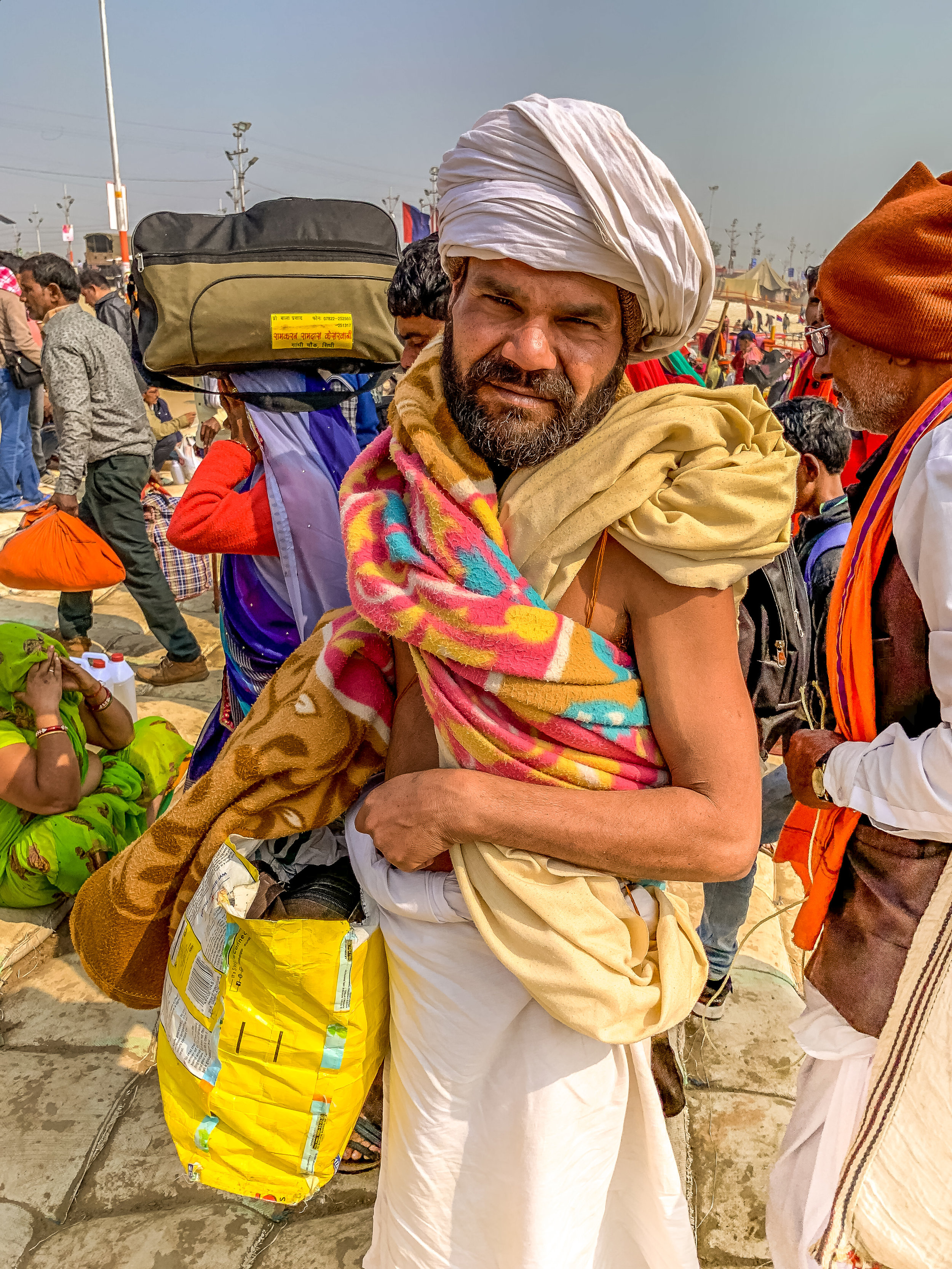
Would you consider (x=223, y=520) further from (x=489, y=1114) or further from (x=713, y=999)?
(x=713, y=999)

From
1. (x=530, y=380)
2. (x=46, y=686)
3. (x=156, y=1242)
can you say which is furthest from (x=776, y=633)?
(x=46, y=686)

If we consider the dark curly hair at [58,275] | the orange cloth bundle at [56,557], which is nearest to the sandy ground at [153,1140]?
the orange cloth bundle at [56,557]

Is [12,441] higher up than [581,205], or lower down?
lower down

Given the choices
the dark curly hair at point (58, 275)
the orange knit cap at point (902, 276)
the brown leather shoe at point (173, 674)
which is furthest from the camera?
the dark curly hair at point (58, 275)

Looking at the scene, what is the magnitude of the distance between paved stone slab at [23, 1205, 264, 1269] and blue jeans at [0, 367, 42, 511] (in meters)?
7.98

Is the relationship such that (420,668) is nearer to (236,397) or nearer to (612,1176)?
(612,1176)

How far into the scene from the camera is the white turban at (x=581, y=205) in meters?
1.28

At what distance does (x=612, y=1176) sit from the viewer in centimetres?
159

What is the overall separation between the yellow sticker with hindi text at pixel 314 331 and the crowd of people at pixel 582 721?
2.38 feet

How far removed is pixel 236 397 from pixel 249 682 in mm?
764

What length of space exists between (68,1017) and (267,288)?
222 cm

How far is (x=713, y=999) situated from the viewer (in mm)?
2676

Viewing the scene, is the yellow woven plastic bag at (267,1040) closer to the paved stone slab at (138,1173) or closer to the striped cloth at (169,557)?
the paved stone slab at (138,1173)

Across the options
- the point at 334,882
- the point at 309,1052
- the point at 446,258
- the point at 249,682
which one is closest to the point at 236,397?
the point at 249,682
